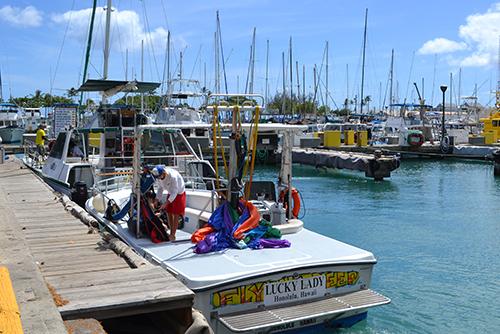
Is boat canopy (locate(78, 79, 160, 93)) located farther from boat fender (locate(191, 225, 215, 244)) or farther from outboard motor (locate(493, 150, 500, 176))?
outboard motor (locate(493, 150, 500, 176))

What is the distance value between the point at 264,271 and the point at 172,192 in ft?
7.23

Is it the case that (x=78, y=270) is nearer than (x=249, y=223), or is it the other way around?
(x=78, y=270)

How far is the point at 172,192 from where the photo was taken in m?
8.92

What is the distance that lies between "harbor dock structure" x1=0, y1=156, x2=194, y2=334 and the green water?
138 inches

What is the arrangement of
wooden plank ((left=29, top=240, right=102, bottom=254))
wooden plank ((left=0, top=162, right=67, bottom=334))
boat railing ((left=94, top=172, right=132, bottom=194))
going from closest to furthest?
1. wooden plank ((left=0, top=162, right=67, bottom=334))
2. wooden plank ((left=29, top=240, right=102, bottom=254))
3. boat railing ((left=94, top=172, right=132, bottom=194))

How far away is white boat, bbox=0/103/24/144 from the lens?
52781 millimetres

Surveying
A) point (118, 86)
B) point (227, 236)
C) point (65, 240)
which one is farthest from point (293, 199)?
point (118, 86)

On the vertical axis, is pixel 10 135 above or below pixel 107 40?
below

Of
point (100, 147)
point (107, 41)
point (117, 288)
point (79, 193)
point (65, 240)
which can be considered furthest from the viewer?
point (107, 41)

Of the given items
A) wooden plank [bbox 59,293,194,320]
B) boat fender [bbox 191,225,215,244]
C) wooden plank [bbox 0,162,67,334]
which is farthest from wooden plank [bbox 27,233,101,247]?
wooden plank [bbox 59,293,194,320]

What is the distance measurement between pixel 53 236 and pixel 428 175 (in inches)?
1139

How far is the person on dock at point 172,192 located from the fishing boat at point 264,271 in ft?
1.07

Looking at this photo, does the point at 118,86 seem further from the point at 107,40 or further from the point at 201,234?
the point at 201,234

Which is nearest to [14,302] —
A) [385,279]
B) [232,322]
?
[232,322]
